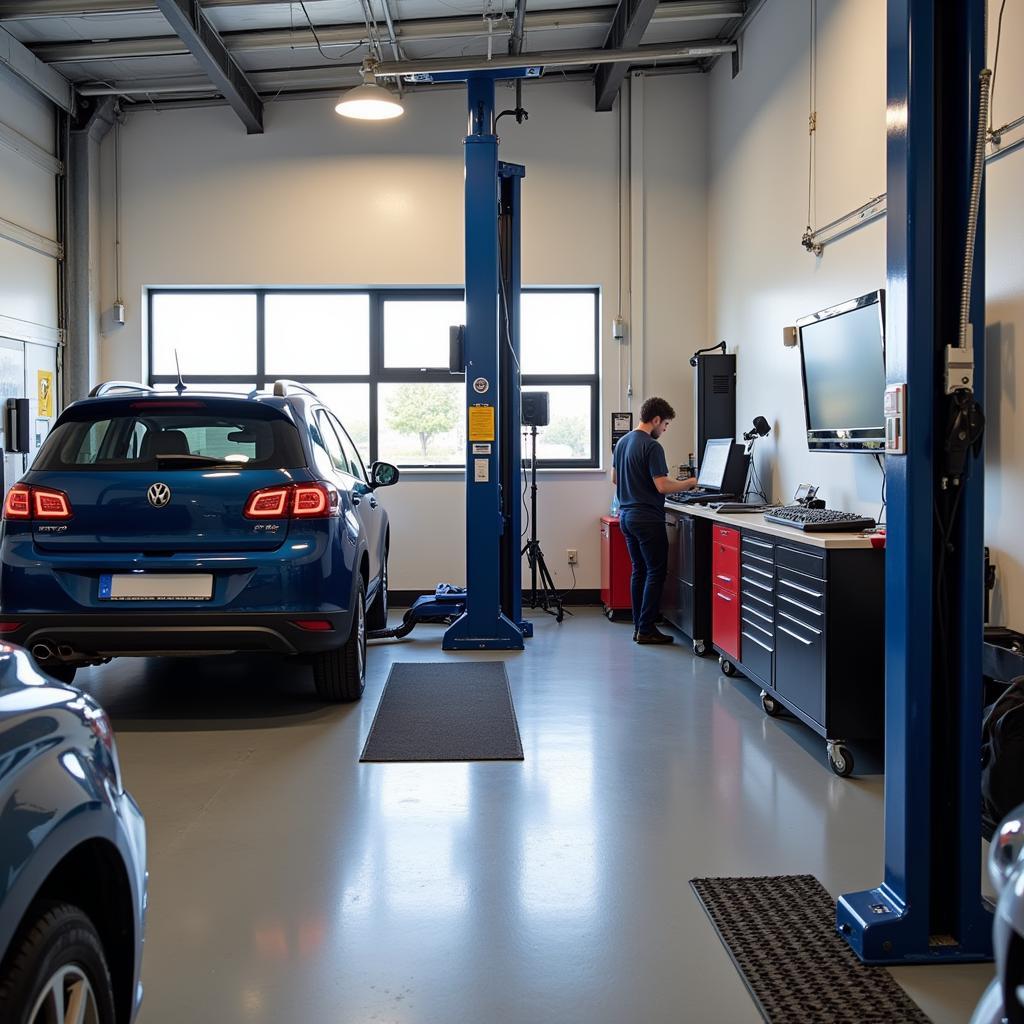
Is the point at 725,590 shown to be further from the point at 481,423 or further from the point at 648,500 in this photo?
the point at 481,423

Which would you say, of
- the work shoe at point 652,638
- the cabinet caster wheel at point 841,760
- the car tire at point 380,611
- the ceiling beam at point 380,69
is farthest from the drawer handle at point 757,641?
the ceiling beam at point 380,69

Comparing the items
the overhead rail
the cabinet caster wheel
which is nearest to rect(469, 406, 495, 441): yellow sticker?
the overhead rail

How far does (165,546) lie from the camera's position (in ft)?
13.6

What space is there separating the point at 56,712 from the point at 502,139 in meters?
7.75

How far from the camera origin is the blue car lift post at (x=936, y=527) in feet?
7.77

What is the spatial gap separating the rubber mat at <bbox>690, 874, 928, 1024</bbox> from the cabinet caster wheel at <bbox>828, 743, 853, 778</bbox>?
1015 mm

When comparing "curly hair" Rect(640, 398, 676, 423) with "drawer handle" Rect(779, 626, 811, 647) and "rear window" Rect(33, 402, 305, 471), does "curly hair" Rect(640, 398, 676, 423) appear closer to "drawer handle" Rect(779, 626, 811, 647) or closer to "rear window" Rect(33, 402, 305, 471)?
"drawer handle" Rect(779, 626, 811, 647)

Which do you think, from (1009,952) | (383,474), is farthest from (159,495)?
(1009,952)

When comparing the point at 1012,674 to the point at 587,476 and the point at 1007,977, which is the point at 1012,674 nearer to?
the point at 1007,977

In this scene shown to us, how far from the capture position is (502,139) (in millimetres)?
8383

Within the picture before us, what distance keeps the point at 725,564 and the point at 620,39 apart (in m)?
4.05

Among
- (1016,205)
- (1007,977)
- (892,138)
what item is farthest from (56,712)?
(1016,205)

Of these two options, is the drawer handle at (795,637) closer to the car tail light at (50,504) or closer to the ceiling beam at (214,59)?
the car tail light at (50,504)

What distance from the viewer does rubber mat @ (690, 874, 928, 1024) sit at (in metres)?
2.13
